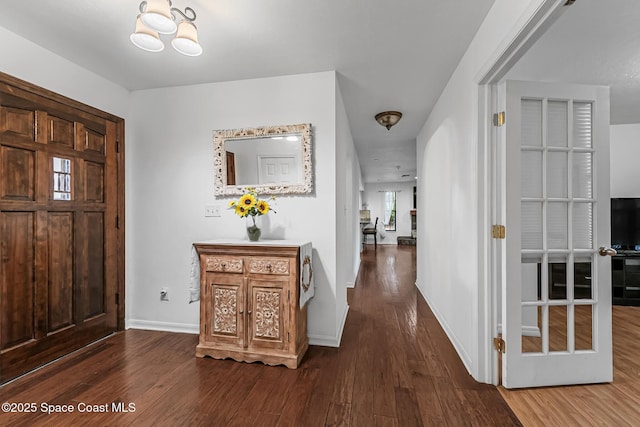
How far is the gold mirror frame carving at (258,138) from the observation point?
240cm

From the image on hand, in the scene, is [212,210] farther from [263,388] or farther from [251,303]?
[263,388]

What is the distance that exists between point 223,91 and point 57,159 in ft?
4.77

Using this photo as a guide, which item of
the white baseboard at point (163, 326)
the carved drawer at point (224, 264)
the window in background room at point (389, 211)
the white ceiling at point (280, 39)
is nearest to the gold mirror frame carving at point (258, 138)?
the white ceiling at point (280, 39)

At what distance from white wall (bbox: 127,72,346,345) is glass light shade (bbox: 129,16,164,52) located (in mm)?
996

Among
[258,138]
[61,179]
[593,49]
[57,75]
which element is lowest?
[61,179]

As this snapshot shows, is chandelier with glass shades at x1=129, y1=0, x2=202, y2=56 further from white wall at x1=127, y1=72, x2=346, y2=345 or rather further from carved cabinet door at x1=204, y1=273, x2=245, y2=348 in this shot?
carved cabinet door at x1=204, y1=273, x2=245, y2=348

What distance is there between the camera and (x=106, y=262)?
262cm

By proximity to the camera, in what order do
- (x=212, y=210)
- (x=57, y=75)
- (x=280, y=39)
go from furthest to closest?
(x=212, y=210)
(x=57, y=75)
(x=280, y=39)

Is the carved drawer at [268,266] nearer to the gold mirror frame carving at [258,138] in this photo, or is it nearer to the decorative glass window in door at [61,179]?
the gold mirror frame carving at [258,138]

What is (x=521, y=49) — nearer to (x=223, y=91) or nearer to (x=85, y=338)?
(x=223, y=91)

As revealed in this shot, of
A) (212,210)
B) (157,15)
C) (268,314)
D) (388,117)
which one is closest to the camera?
(157,15)

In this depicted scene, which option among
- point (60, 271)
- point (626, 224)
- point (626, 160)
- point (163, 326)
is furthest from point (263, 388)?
point (626, 160)

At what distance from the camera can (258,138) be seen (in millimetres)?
2525

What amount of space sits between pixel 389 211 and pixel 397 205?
369mm
